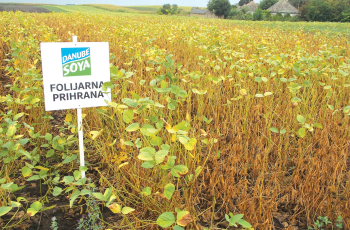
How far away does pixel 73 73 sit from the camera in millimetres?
1420

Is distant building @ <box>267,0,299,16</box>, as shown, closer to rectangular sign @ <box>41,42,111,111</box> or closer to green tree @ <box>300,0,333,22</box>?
green tree @ <box>300,0,333,22</box>

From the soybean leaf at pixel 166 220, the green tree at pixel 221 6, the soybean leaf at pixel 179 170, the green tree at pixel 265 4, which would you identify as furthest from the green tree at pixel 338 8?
the soybean leaf at pixel 166 220

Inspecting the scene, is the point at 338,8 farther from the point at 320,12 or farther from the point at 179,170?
the point at 179,170

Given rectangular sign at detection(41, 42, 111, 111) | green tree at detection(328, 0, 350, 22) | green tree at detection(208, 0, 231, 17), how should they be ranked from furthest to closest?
green tree at detection(208, 0, 231, 17)
green tree at detection(328, 0, 350, 22)
rectangular sign at detection(41, 42, 111, 111)

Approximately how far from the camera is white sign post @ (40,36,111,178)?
136cm

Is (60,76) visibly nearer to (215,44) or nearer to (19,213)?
(19,213)

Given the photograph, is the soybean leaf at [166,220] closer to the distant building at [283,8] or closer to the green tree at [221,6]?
the green tree at [221,6]

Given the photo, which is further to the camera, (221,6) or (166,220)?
(221,6)

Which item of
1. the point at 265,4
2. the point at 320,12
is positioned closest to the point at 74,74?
the point at 320,12

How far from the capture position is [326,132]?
1917 mm

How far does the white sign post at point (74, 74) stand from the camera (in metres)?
1.36

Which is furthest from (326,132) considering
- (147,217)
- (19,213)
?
(19,213)

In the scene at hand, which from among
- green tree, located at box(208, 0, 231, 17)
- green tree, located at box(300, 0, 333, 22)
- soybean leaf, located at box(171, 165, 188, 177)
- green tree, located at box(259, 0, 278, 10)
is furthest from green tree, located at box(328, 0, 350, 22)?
soybean leaf, located at box(171, 165, 188, 177)

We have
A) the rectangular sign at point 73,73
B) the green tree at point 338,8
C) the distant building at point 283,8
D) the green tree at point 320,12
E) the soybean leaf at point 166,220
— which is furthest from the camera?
the distant building at point 283,8
